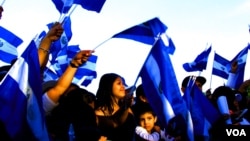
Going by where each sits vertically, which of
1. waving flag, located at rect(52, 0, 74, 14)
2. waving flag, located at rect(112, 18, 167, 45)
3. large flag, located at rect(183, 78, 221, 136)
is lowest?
large flag, located at rect(183, 78, 221, 136)

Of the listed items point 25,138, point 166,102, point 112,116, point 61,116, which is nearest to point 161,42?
point 166,102

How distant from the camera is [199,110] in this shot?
245 inches

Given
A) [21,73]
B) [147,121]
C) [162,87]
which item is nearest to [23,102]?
[21,73]

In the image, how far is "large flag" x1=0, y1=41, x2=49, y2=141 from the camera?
12.5 ft

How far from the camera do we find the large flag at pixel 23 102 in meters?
3.81

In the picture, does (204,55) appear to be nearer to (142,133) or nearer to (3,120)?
(142,133)

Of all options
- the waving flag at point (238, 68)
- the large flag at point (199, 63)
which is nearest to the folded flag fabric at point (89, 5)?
the large flag at point (199, 63)

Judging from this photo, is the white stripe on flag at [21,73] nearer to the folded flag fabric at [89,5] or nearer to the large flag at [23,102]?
the large flag at [23,102]

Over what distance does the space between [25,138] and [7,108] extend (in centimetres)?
27

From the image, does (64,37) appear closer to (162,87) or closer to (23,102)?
(162,87)

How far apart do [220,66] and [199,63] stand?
2677 millimetres

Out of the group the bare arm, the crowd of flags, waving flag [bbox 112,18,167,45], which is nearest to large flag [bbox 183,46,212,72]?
the crowd of flags

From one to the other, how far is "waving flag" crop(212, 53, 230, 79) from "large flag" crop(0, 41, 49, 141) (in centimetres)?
756

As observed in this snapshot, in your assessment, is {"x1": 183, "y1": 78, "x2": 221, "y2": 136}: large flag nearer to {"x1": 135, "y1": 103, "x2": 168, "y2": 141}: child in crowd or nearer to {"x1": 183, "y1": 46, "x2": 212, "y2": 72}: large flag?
{"x1": 135, "y1": 103, "x2": 168, "y2": 141}: child in crowd
